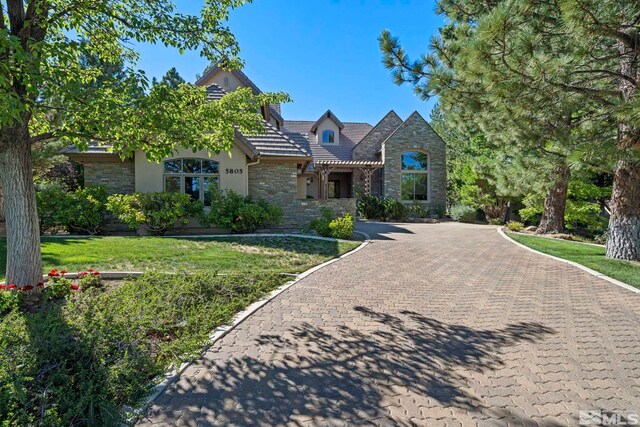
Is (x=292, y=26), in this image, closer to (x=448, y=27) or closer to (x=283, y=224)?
(x=448, y=27)

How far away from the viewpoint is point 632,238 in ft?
29.7

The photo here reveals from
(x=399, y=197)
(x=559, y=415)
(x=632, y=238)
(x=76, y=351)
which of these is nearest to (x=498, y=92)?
(x=559, y=415)

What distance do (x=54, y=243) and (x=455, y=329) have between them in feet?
36.6

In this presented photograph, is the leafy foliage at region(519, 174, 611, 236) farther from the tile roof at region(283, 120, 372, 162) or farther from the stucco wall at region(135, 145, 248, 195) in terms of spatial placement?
the stucco wall at region(135, 145, 248, 195)

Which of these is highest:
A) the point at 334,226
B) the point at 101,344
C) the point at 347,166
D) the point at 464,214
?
the point at 347,166

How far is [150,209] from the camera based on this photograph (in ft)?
39.5

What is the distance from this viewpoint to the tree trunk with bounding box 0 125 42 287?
17.0 ft

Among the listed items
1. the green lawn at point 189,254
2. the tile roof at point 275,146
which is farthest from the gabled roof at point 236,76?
the green lawn at point 189,254

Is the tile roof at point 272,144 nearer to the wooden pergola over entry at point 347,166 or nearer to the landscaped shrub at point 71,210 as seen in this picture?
the landscaped shrub at point 71,210

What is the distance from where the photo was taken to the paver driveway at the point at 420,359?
2.88m

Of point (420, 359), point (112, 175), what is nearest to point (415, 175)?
point (112, 175)

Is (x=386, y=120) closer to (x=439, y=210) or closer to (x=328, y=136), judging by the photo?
(x=328, y=136)

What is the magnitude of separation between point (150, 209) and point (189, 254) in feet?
13.8

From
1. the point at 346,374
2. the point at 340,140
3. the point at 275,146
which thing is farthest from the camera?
the point at 340,140
